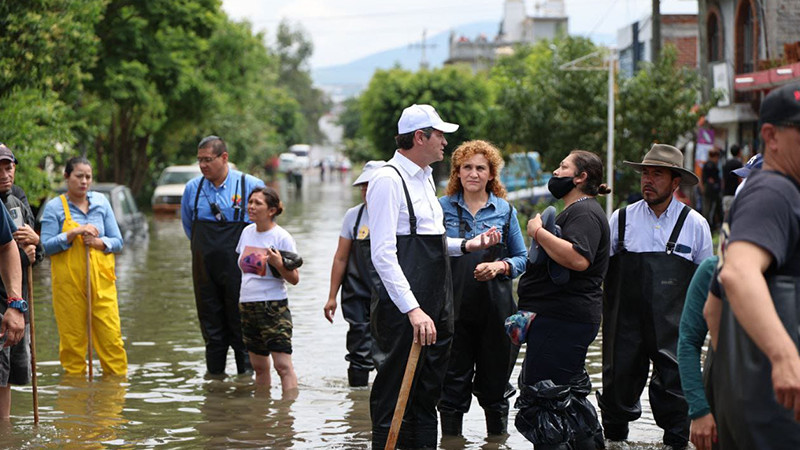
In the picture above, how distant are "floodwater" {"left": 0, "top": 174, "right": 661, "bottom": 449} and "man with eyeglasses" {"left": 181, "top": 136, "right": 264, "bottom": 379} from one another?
571mm

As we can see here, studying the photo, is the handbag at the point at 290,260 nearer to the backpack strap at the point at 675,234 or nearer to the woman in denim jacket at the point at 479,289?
the woman in denim jacket at the point at 479,289

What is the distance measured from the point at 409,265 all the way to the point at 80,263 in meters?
4.39

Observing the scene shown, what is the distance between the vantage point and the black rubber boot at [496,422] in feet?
Result: 26.4

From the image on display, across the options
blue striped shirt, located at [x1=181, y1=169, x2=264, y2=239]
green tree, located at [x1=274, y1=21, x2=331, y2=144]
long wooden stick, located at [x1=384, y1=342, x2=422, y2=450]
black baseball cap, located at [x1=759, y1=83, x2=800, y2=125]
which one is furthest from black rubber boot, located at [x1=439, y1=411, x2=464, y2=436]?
green tree, located at [x1=274, y1=21, x2=331, y2=144]

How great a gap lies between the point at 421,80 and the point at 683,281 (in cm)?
5115

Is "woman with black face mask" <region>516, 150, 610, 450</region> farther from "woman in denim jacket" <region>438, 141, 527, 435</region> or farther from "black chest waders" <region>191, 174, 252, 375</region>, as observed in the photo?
Result: "black chest waders" <region>191, 174, 252, 375</region>

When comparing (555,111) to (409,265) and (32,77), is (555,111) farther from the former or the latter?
(409,265)

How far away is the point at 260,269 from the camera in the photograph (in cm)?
919

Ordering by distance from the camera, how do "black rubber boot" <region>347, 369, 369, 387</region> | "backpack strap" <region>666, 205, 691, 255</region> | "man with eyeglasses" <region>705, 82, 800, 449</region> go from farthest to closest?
1. "black rubber boot" <region>347, 369, 369, 387</region>
2. "backpack strap" <region>666, 205, 691, 255</region>
3. "man with eyeglasses" <region>705, 82, 800, 449</region>

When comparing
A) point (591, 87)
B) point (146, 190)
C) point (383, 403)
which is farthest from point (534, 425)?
point (146, 190)

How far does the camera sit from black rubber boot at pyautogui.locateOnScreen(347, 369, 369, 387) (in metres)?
9.86

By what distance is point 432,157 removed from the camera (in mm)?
6617

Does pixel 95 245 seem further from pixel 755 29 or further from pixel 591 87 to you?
pixel 755 29

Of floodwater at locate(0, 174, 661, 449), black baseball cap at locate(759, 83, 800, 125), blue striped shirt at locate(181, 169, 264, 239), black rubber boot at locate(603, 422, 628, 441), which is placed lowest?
floodwater at locate(0, 174, 661, 449)
